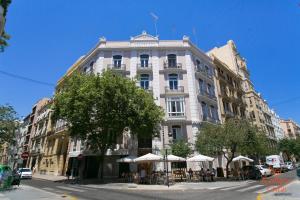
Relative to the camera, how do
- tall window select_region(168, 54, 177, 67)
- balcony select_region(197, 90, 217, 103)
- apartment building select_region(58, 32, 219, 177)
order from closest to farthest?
apartment building select_region(58, 32, 219, 177)
balcony select_region(197, 90, 217, 103)
tall window select_region(168, 54, 177, 67)

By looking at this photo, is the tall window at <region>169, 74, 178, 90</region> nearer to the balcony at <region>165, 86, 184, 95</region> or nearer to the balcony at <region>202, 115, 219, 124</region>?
the balcony at <region>165, 86, 184, 95</region>

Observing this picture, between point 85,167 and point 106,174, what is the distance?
154 inches

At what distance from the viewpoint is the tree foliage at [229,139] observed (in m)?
27.6

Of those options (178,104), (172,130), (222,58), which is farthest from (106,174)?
(222,58)

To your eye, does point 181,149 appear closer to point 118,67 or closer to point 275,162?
point 118,67

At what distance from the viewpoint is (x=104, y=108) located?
26.0m

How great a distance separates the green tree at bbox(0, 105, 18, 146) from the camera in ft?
124

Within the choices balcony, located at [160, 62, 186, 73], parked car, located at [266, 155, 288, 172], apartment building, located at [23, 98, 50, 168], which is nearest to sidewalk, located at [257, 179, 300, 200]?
balcony, located at [160, 62, 186, 73]

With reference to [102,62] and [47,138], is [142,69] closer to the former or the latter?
[102,62]

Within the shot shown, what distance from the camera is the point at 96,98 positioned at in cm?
2534

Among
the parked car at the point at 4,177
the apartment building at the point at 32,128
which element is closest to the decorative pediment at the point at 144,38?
the parked car at the point at 4,177

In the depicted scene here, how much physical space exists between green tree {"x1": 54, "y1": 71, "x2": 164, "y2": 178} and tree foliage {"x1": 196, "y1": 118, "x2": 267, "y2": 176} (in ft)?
21.1

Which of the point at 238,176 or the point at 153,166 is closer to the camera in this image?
the point at 238,176

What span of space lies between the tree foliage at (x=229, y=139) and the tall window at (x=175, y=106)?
183 inches
